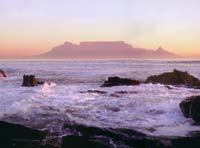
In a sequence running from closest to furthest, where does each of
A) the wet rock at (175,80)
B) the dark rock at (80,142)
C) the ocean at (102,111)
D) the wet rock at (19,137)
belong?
the dark rock at (80,142) → the wet rock at (19,137) → the ocean at (102,111) → the wet rock at (175,80)

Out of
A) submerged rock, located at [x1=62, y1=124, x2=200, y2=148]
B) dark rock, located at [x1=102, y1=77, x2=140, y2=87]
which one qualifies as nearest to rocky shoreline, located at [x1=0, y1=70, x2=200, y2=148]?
submerged rock, located at [x1=62, y1=124, x2=200, y2=148]

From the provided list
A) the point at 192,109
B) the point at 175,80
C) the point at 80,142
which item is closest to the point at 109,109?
the point at 192,109

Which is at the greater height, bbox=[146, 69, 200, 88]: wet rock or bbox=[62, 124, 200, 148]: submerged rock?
bbox=[146, 69, 200, 88]: wet rock

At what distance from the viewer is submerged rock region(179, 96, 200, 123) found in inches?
519

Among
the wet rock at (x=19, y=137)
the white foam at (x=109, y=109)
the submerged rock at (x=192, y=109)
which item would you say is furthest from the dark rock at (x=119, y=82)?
the wet rock at (x=19, y=137)

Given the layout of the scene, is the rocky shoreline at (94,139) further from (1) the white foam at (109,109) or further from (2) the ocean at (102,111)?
(1) the white foam at (109,109)

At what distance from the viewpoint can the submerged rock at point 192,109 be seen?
1317 cm

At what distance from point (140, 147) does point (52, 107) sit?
6895 millimetres

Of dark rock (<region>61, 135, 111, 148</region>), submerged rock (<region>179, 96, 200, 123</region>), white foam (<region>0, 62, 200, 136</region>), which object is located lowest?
dark rock (<region>61, 135, 111, 148</region>)

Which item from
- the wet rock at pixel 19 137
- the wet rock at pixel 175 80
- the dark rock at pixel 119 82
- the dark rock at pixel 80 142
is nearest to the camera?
the dark rock at pixel 80 142

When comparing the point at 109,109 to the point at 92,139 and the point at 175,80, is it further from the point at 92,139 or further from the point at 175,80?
the point at 175,80

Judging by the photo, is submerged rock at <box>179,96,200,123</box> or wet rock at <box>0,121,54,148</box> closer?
wet rock at <box>0,121,54,148</box>

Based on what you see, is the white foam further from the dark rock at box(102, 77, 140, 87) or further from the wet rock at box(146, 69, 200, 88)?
the wet rock at box(146, 69, 200, 88)

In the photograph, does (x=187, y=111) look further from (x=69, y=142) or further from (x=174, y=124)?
(x=69, y=142)
